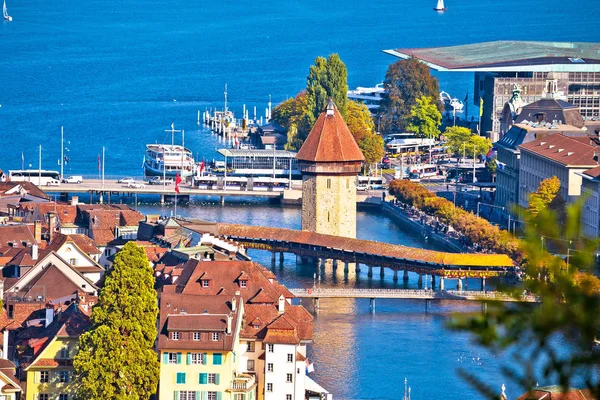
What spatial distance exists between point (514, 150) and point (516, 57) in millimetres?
29737

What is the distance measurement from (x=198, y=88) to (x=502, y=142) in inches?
3010

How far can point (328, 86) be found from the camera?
102625 millimetres

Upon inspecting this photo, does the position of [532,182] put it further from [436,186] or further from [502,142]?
[436,186]

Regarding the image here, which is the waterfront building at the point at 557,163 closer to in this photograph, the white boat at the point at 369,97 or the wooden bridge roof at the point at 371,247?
the wooden bridge roof at the point at 371,247

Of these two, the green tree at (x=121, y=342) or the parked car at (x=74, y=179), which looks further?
the parked car at (x=74, y=179)

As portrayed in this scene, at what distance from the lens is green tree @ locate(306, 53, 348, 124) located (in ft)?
336

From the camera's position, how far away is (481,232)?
245ft

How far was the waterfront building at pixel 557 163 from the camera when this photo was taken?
7825cm

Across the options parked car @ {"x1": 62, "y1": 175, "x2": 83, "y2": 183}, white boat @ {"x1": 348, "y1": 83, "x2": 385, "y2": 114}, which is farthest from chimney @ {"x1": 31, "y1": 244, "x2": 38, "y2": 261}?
white boat @ {"x1": 348, "y1": 83, "x2": 385, "y2": 114}

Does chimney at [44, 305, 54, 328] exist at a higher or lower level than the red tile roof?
lower

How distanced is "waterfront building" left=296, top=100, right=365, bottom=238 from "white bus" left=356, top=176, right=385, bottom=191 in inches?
939

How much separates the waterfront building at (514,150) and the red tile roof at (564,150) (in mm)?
1538

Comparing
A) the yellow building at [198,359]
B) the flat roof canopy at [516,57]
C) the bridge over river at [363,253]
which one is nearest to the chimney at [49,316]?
the yellow building at [198,359]

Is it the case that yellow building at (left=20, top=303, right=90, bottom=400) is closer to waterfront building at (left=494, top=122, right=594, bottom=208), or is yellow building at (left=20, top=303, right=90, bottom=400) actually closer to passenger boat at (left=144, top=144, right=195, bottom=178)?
waterfront building at (left=494, top=122, right=594, bottom=208)
